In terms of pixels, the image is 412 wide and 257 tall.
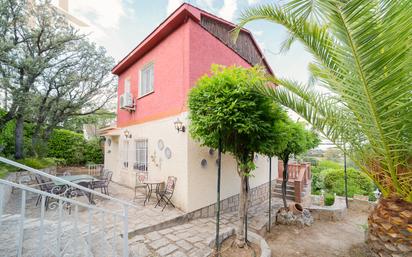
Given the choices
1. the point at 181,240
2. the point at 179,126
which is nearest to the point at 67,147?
the point at 179,126

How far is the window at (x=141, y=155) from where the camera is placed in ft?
30.0

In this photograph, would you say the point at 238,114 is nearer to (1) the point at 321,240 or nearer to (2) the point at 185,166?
(2) the point at 185,166

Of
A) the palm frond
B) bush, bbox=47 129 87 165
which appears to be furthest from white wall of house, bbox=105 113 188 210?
bush, bbox=47 129 87 165

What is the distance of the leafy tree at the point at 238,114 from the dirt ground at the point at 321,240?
1659mm

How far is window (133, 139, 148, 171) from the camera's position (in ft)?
30.0

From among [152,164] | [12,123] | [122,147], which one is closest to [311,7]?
[152,164]

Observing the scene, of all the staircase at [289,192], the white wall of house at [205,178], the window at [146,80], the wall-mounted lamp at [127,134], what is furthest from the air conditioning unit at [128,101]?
the staircase at [289,192]

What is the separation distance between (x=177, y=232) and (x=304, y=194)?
9617mm

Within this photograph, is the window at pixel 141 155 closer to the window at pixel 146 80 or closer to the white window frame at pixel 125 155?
the white window frame at pixel 125 155

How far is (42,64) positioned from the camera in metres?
9.59

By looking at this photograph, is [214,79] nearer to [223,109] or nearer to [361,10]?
[223,109]

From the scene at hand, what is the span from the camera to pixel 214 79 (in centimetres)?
478

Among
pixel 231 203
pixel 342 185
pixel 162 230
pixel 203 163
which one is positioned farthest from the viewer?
pixel 342 185

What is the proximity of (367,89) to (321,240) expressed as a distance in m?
5.86
